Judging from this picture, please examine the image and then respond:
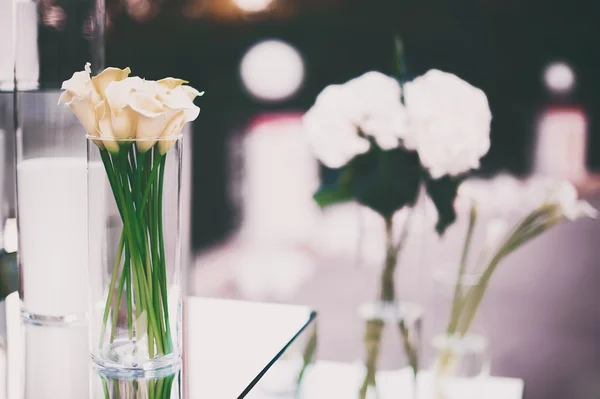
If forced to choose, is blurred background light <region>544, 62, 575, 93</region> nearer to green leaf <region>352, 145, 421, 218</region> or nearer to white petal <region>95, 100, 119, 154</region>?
green leaf <region>352, 145, 421, 218</region>

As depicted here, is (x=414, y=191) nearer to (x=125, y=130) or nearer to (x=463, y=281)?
(x=463, y=281)

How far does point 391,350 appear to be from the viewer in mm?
903

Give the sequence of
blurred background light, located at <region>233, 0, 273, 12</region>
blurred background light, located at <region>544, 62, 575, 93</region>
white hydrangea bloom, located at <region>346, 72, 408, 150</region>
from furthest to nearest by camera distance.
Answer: blurred background light, located at <region>233, 0, 273, 12</region> < blurred background light, located at <region>544, 62, 575, 93</region> < white hydrangea bloom, located at <region>346, 72, 408, 150</region>

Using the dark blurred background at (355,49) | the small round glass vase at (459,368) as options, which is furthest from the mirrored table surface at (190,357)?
the dark blurred background at (355,49)

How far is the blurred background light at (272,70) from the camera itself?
186 centimetres

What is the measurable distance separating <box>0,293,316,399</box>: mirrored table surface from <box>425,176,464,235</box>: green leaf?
0.73 ft

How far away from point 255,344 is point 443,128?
1.19 ft

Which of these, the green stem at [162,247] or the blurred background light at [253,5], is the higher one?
the blurred background light at [253,5]

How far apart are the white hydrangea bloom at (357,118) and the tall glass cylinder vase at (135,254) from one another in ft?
1.08

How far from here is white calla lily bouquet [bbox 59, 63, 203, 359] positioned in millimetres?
→ 570

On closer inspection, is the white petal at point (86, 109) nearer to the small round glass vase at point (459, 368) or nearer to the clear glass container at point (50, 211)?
the clear glass container at point (50, 211)

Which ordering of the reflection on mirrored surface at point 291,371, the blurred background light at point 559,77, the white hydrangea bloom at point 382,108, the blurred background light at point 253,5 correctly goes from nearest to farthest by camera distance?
the reflection on mirrored surface at point 291,371
the white hydrangea bloom at point 382,108
the blurred background light at point 559,77
the blurred background light at point 253,5

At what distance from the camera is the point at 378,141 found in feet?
2.94

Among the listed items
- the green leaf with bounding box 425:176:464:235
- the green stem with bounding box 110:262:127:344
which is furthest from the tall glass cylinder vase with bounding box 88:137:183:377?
the green leaf with bounding box 425:176:464:235
